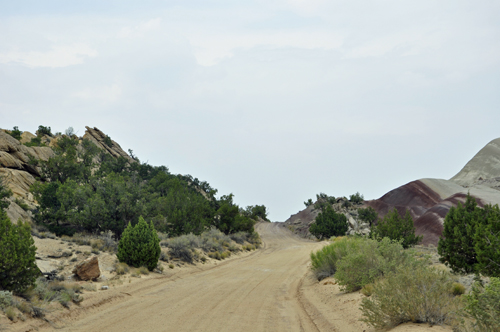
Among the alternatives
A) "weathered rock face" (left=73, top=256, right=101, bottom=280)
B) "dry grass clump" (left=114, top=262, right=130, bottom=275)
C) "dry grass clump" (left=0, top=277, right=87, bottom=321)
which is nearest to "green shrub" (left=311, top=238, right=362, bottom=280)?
"dry grass clump" (left=114, top=262, right=130, bottom=275)

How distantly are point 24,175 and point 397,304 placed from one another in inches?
1889

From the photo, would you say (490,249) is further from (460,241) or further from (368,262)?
(460,241)

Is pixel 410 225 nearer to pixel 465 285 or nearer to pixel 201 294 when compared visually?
pixel 465 285

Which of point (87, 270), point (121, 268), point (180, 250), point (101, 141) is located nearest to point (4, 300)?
point (87, 270)

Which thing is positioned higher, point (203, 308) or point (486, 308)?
point (486, 308)

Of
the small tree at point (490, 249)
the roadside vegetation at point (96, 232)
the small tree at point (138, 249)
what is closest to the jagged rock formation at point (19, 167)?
the roadside vegetation at point (96, 232)

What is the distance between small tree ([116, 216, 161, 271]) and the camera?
2072 centimetres

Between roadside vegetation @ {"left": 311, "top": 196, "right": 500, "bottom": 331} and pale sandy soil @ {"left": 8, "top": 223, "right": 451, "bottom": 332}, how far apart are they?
50cm

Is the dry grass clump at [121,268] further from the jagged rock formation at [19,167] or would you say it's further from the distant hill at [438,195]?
the distant hill at [438,195]

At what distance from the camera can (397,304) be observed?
8.31m

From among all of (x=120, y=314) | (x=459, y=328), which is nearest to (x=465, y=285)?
(x=459, y=328)

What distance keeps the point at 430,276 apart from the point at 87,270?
1507cm

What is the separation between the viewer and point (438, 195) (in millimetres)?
71375

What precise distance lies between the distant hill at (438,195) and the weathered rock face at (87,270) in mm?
36338
